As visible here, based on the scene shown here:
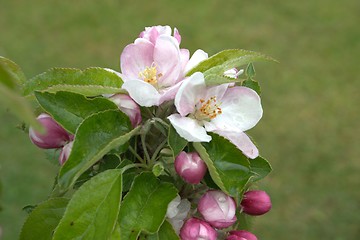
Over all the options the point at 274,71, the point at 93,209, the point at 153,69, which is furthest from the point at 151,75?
the point at 274,71

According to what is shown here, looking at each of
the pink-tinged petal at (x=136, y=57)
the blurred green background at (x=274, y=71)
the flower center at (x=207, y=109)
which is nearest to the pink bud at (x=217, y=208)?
the flower center at (x=207, y=109)

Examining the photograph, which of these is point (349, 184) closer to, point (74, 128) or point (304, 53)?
point (304, 53)

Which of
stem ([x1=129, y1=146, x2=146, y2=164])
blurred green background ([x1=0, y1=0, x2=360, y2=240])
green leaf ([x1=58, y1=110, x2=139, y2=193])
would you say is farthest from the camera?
blurred green background ([x1=0, y1=0, x2=360, y2=240])

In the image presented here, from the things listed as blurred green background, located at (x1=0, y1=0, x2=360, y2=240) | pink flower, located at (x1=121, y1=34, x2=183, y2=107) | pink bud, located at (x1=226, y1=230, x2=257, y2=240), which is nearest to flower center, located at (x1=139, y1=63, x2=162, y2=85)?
pink flower, located at (x1=121, y1=34, x2=183, y2=107)

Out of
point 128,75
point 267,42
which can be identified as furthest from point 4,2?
point 128,75

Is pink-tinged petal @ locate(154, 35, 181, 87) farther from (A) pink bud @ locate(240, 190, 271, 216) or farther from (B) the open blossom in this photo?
(A) pink bud @ locate(240, 190, 271, 216)

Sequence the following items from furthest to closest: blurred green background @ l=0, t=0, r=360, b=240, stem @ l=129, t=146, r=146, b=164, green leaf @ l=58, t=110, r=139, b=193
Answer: blurred green background @ l=0, t=0, r=360, b=240, stem @ l=129, t=146, r=146, b=164, green leaf @ l=58, t=110, r=139, b=193
